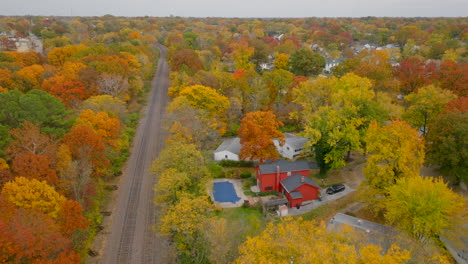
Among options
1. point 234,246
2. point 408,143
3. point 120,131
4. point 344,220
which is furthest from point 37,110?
point 408,143

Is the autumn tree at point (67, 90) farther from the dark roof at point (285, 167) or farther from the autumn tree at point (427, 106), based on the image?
the autumn tree at point (427, 106)

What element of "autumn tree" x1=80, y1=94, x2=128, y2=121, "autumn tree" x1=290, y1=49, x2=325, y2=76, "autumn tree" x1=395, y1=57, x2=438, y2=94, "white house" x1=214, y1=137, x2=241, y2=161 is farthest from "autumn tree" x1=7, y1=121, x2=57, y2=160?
"autumn tree" x1=395, y1=57, x2=438, y2=94

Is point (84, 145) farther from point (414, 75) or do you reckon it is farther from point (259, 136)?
point (414, 75)

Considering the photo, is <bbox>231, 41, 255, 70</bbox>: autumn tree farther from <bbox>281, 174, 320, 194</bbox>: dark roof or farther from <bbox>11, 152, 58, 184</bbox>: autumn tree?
<bbox>11, 152, 58, 184</bbox>: autumn tree

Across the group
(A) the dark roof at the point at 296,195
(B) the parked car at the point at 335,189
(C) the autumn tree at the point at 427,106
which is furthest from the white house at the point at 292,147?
(C) the autumn tree at the point at 427,106

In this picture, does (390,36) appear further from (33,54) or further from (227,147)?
(33,54)
